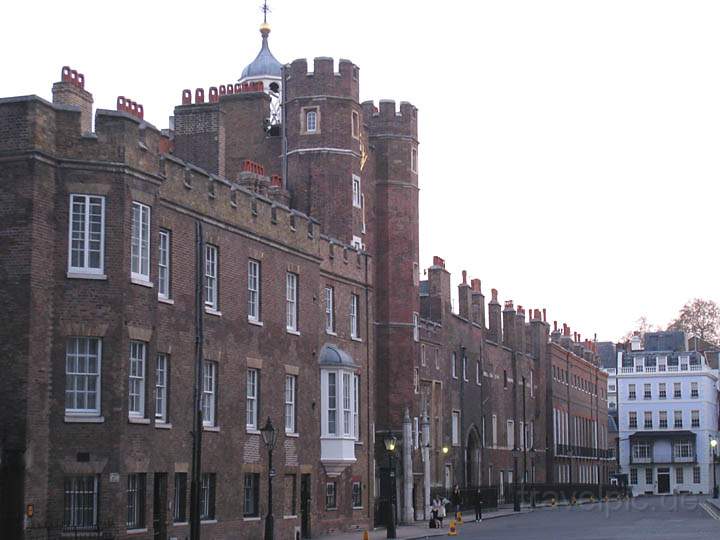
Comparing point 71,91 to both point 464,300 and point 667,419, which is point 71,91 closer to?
point 464,300

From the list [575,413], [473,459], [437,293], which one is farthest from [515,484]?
[575,413]

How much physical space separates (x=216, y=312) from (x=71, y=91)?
7.58 meters

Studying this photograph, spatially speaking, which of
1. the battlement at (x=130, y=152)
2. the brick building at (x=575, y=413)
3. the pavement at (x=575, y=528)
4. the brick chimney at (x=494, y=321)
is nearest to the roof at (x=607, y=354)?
the brick building at (x=575, y=413)

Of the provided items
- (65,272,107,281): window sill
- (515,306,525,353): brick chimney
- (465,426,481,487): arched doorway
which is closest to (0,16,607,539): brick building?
(65,272,107,281): window sill

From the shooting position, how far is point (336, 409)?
150 feet

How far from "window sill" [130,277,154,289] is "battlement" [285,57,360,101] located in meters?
21.2

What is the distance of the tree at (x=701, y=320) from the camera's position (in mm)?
139000

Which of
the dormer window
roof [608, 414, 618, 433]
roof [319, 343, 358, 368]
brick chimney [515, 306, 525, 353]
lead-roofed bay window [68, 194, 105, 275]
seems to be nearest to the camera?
lead-roofed bay window [68, 194, 105, 275]

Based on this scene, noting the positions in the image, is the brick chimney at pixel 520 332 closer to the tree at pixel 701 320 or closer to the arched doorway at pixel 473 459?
the arched doorway at pixel 473 459

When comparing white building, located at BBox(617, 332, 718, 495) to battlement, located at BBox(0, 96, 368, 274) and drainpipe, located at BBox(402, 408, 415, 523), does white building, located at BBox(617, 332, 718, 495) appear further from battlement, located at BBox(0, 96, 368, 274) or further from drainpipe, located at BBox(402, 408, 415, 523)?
battlement, located at BBox(0, 96, 368, 274)

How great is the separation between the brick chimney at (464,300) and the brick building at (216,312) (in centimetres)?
784

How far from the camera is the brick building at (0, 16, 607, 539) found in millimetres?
29609

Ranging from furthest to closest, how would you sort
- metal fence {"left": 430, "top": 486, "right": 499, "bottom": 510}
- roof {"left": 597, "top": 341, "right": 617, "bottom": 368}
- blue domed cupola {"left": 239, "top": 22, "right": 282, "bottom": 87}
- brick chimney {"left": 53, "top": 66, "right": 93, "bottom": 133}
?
roof {"left": 597, "top": 341, "right": 617, "bottom": 368}
blue domed cupola {"left": 239, "top": 22, "right": 282, "bottom": 87}
metal fence {"left": 430, "top": 486, "right": 499, "bottom": 510}
brick chimney {"left": 53, "top": 66, "right": 93, "bottom": 133}

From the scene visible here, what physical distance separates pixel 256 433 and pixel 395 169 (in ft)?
70.0
